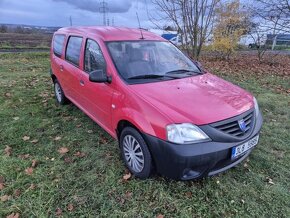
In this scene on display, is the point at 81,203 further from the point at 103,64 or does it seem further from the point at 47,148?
the point at 103,64

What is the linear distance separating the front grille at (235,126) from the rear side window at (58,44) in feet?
12.2

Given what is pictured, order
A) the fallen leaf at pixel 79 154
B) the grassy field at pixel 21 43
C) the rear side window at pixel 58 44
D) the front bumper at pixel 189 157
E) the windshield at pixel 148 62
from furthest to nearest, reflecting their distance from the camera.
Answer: the grassy field at pixel 21 43 → the rear side window at pixel 58 44 → the fallen leaf at pixel 79 154 → the windshield at pixel 148 62 → the front bumper at pixel 189 157

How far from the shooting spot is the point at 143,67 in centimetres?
333

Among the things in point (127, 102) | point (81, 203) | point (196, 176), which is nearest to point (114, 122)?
point (127, 102)

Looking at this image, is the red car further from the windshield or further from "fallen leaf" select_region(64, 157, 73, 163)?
"fallen leaf" select_region(64, 157, 73, 163)

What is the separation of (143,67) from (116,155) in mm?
1310

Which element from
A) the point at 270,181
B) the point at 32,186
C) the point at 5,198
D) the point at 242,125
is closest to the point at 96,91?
the point at 32,186

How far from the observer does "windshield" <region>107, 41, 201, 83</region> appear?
10.5ft

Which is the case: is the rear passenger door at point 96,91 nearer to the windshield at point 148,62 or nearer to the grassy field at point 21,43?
the windshield at point 148,62

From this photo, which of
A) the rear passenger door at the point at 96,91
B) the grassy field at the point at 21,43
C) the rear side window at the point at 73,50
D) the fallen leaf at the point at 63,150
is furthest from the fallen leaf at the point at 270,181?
the grassy field at the point at 21,43

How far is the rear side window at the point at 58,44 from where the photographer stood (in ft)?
16.3

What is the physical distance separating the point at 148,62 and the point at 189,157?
1.60 meters

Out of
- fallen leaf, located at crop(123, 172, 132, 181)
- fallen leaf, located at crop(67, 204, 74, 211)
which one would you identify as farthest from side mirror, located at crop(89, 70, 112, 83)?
fallen leaf, located at crop(67, 204, 74, 211)

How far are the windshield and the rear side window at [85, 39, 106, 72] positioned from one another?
18cm
